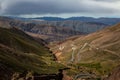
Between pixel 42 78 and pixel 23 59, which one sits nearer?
pixel 42 78

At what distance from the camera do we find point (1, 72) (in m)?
138

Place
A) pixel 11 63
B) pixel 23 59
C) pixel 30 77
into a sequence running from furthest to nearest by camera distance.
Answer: pixel 23 59 < pixel 11 63 < pixel 30 77

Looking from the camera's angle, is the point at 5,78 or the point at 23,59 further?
the point at 23,59

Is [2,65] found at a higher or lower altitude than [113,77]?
lower

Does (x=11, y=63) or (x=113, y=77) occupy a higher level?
(x=113, y=77)

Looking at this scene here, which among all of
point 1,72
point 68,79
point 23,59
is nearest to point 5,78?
point 1,72

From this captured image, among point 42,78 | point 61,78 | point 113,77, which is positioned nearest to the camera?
point 113,77

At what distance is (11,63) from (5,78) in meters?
27.9

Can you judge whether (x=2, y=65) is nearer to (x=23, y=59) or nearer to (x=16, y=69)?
(x=16, y=69)

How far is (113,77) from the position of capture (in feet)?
229

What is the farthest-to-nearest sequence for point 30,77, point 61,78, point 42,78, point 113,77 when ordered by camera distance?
point 61,78 < point 42,78 < point 30,77 < point 113,77

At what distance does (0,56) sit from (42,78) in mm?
34436

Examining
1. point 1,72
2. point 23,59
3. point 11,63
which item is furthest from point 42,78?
point 23,59

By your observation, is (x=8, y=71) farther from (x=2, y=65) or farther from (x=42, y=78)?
(x=42, y=78)
